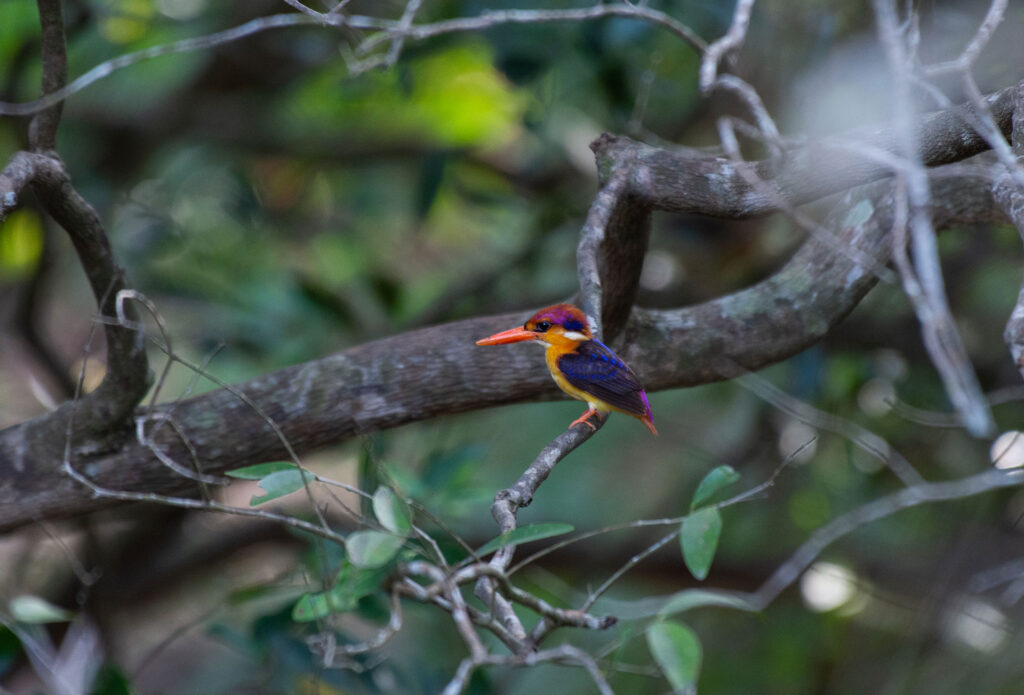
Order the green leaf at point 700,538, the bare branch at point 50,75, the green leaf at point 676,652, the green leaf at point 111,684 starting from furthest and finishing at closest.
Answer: the green leaf at point 111,684, the bare branch at point 50,75, the green leaf at point 700,538, the green leaf at point 676,652

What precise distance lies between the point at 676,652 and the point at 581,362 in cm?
97

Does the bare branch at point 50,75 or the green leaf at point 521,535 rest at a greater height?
the bare branch at point 50,75

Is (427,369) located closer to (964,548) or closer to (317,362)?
(317,362)

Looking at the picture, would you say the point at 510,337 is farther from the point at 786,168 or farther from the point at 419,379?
the point at 786,168

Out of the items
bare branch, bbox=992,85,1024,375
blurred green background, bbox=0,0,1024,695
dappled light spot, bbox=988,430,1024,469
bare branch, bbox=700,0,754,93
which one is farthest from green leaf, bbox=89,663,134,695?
dappled light spot, bbox=988,430,1024,469

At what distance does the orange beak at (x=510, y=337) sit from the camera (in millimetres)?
2377

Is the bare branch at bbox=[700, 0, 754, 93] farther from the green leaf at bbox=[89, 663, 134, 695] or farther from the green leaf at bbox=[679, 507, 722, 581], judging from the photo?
the green leaf at bbox=[89, 663, 134, 695]

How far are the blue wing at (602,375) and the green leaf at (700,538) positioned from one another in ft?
2.09

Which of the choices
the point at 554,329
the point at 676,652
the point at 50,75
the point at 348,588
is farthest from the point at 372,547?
the point at 50,75

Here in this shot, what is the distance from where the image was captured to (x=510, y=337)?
Result: 240 cm

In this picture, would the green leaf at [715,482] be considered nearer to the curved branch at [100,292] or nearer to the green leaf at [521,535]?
the green leaf at [521,535]

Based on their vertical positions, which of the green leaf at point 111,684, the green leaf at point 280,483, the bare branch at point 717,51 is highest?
the bare branch at point 717,51

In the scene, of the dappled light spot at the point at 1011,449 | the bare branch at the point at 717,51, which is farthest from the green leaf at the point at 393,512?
the dappled light spot at the point at 1011,449

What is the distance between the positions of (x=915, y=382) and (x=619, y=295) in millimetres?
2291
